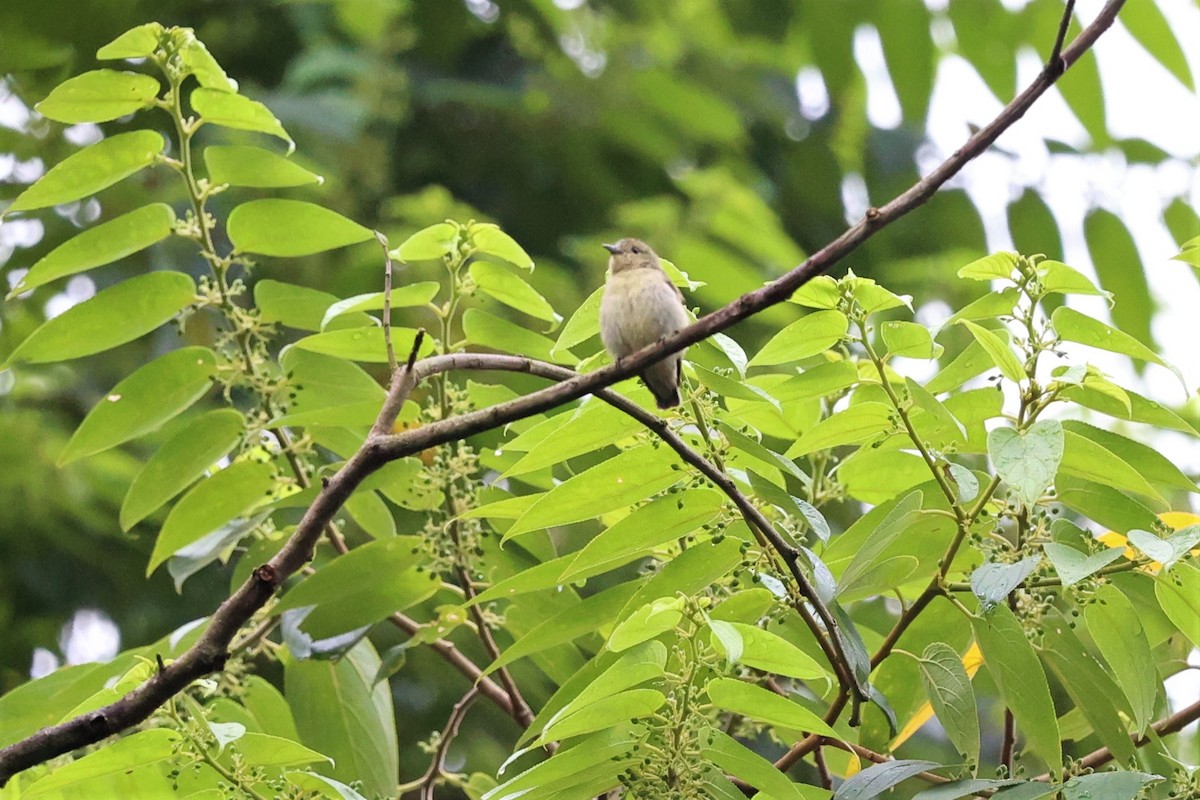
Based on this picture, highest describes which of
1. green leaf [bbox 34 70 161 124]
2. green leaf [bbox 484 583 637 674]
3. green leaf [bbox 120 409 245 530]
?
green leaf [bbox 34 70 161 124]

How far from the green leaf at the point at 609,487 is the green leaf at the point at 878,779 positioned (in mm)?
575

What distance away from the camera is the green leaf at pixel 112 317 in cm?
263

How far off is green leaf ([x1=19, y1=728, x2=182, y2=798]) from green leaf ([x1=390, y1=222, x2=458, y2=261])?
1.04 meters

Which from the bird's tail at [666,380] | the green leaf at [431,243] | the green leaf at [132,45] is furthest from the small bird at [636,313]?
the green leaf at [132,45]

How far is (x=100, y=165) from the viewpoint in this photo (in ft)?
8.61

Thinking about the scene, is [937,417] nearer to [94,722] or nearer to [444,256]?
[444,256]

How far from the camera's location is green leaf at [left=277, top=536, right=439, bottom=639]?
245 centimetres

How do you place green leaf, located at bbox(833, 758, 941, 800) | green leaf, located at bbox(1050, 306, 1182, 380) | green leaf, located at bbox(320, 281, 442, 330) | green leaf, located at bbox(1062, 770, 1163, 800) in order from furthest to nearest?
green leaf, located at bbox(320, 281, 442, 330) < green leaf, located at bbox(1050, 306, 1182, 380) < green leaf, located at bbox(833, 758, 941, 800) < green leaf, located at bbox(1062, 770, 1163, 800)

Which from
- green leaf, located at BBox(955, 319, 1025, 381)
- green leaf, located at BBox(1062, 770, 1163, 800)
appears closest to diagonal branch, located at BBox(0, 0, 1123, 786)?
green leaf, located at BBox(955, 319, 1025, 381)

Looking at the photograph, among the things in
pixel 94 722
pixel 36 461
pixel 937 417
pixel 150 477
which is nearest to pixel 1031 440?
pixel 937 417

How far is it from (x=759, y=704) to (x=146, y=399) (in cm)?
155

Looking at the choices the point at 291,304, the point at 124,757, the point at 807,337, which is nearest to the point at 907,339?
the point at 807,337

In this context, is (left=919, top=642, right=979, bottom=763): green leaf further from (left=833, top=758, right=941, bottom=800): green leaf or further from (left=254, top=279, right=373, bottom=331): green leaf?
(left=254, top=279, right=373, bottom=331): green leaf

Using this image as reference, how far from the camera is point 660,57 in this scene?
26.5 ft
